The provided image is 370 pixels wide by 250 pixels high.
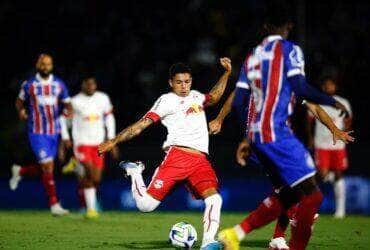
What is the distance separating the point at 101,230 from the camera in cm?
1210

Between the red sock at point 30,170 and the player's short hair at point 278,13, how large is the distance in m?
8.70

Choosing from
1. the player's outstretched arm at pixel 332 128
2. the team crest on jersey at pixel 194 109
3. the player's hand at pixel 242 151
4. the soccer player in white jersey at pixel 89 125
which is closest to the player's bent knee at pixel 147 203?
the team crest on jersey at pixel 194 109

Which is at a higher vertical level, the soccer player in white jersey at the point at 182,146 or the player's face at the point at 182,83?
the player's face at the point at 182,83

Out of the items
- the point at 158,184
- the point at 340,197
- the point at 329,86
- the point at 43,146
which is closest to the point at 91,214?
the point at 43,146

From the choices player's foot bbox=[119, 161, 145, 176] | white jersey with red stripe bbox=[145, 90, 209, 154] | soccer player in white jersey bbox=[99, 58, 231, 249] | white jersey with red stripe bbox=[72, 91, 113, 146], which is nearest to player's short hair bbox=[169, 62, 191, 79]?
soccer player in white jersey bbox=[99, 58, 231, 249]

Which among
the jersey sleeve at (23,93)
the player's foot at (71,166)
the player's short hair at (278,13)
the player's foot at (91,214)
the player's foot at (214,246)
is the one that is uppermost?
the player's short hair at (278,13)

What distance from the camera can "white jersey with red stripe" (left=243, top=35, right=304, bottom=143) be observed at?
758cm

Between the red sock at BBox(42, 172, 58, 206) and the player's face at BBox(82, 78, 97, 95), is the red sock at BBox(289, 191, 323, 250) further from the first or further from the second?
the player's face at BBox(82, 78, 97, 95)

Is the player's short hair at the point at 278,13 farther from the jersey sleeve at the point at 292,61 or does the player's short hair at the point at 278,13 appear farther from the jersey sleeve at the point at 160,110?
the jersey sleeve at the point at 160,110

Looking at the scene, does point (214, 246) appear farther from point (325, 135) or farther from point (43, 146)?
point (325, 135)

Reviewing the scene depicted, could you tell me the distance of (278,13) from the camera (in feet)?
24.9

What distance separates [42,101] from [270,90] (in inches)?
Result: 308

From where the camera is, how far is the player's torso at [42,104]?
14797 mm

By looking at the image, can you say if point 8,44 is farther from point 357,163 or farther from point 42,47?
point 357,163
